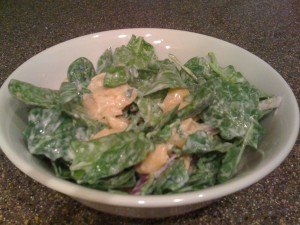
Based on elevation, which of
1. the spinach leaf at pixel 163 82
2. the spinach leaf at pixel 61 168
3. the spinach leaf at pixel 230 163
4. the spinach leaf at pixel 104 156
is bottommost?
the spinach leaf at pixel 61 168

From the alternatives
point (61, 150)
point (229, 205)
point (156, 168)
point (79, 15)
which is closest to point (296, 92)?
point (229, 205)

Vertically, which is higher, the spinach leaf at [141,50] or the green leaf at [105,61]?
the spinach leaf at [141,50]

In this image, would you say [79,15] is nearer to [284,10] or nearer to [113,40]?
[113,40]

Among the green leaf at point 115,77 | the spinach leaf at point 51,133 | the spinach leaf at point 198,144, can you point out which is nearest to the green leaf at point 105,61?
the green leaf at point 115,77

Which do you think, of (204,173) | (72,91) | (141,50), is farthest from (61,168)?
(141,50)

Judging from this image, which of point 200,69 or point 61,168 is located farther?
point 200,69

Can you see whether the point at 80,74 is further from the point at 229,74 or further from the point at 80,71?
the point at 229,74

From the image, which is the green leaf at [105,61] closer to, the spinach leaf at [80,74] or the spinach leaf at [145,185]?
the spinach leaf at [80,74]
